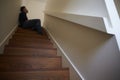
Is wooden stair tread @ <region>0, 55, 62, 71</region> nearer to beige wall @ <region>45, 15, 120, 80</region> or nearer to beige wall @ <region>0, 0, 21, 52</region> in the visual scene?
beige wall @ <region>45, 15, 120, 80</region>

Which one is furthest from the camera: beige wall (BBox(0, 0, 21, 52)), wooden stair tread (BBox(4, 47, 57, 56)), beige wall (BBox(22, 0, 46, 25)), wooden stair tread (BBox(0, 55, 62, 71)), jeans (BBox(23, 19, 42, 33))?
beige wall (BBox(22, 0, 46, 25))

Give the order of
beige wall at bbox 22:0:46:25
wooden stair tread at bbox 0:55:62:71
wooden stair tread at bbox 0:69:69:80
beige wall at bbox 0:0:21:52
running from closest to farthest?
1. wooden stair tread at bbox 0:69:69:80
2. wooden stair tread at bbox 0:55:62:71
3. beige wall at bbox 0:0:21:52
4. beige wall at bbox 22:0:46:25

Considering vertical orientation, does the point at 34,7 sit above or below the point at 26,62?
above

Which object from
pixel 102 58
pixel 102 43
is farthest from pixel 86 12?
pixel 102 58

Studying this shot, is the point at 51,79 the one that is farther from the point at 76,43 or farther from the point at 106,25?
the point at 106,25

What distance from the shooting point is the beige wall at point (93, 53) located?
41.9 inches

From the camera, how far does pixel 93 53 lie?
1.32 meters

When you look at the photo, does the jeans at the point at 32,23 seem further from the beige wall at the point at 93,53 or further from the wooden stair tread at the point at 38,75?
the wooden stair tread at the point at 38,75

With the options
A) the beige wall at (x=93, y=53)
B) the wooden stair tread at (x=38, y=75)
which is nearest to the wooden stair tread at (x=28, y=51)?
the beige wall at (x=93, y=53)

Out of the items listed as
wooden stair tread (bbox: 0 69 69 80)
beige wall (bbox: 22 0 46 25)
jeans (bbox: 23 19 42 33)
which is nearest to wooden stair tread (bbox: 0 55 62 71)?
wooden stair tread (bbox: 0 69 69 80)

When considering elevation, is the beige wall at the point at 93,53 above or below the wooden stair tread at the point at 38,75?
above

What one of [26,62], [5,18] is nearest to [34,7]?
[5,18]

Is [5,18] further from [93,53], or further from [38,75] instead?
[93,53]

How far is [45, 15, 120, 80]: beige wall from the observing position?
1.06 metres
